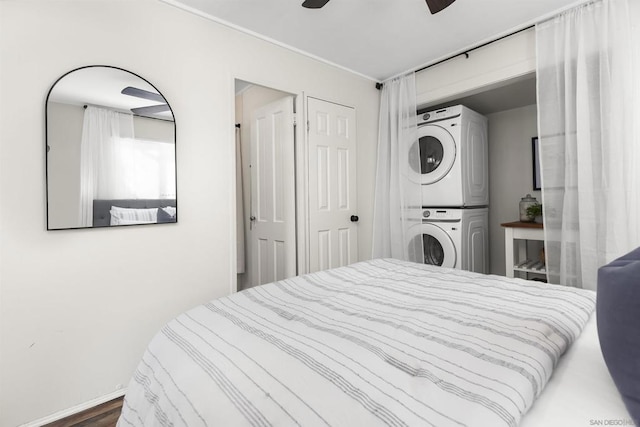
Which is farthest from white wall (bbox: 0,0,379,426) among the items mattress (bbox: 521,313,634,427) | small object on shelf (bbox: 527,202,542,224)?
small object on shelf (bbox: 527,202,542,224)

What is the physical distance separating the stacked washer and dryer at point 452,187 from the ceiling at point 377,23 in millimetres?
696

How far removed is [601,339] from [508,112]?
3907 millimetres

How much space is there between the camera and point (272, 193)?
2.93 meters

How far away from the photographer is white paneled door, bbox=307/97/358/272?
2.81 metres

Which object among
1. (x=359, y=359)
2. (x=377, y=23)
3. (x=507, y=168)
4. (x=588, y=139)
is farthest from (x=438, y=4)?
(x=507, y=168)

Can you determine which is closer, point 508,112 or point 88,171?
point 88,171

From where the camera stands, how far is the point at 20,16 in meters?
1.51

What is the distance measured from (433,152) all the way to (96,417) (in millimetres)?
3436

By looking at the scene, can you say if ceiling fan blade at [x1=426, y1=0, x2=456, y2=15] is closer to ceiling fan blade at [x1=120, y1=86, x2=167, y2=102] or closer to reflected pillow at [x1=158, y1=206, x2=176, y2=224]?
ceiling fan blade at [x1=120, y1=86, x2=167, y2=102]

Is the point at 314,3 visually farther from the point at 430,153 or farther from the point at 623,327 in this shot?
the point at 430,153

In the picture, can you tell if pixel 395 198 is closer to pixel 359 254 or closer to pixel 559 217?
pixel 359 254

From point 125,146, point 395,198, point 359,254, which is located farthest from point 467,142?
point 125,146

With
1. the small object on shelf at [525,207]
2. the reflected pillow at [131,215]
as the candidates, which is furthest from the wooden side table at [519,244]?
the reflected pillow at [131,215]

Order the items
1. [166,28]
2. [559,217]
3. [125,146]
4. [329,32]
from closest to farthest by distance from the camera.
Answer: [125,146] → [166,28] → [559,217] → [329,32]
